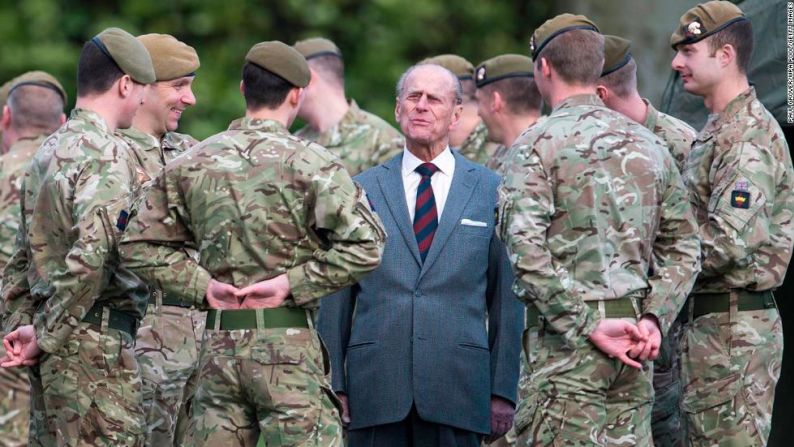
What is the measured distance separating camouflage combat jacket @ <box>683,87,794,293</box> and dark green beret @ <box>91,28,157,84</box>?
90.9 inches

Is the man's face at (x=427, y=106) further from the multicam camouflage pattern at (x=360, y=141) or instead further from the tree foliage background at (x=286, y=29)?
the tree foliage background at (x=286, y=29)

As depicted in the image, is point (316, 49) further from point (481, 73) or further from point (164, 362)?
point (164, 362)

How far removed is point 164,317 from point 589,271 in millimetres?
2276

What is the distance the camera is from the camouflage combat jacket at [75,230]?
635 cm

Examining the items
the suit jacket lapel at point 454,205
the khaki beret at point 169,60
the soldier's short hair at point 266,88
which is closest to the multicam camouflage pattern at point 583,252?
the suit jacket lapel at point 454,205

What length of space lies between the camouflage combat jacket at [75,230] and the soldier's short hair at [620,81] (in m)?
2.30

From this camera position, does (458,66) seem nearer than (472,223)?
No

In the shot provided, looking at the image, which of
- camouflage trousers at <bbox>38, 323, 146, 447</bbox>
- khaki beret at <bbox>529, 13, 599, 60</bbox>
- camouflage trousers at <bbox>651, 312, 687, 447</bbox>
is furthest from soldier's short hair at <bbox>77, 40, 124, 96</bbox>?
camouflage trousers at <bbox>651, 312, 687, 447</bbox>

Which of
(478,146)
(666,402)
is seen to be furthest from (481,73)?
(666,402)

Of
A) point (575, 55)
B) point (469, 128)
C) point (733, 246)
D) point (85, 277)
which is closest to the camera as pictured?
point (575, 55)

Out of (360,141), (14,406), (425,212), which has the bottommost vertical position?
(14,406)

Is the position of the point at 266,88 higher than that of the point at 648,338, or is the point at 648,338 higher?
the point at 266,88

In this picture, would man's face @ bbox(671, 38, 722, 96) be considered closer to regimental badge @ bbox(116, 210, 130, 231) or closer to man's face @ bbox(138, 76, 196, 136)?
man's face @ bbox(138, 76, 196, 136)

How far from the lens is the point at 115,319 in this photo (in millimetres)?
6590
